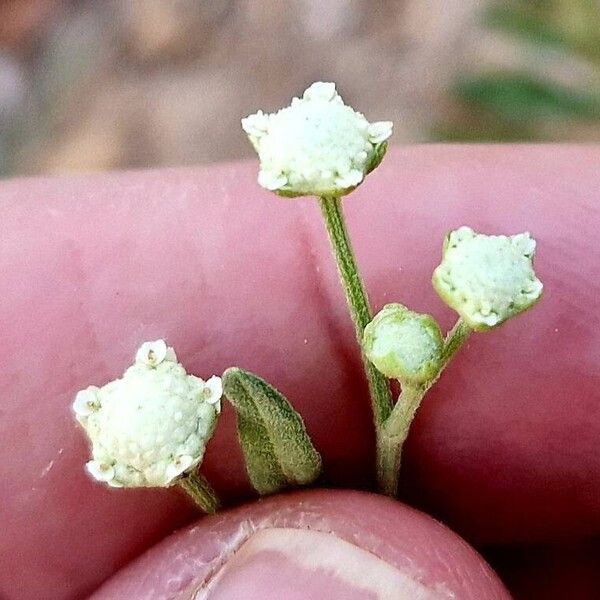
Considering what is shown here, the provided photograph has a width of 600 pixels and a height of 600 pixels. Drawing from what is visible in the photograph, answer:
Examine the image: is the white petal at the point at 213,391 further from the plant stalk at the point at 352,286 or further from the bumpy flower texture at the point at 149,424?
the plant stalk at the point at 352,286

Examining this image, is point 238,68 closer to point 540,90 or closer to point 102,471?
point 540,90

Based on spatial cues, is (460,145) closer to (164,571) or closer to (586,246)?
(586,246)

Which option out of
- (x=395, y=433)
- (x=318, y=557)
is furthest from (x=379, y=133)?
(x=318, y=557)

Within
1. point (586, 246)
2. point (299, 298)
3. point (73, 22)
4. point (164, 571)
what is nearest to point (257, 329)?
point (299, 298)

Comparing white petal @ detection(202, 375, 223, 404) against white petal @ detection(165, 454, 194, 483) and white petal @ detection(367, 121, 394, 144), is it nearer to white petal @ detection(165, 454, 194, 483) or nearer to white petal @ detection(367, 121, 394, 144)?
white petal @ detection(165, 454, 194, 483)

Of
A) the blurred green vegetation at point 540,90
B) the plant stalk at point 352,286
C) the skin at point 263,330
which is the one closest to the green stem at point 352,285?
the plant stalk at point 352,286

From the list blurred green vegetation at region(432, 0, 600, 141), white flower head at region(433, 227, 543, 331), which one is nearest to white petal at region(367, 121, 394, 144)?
white flower head at region(433, 227, 543, 331)
